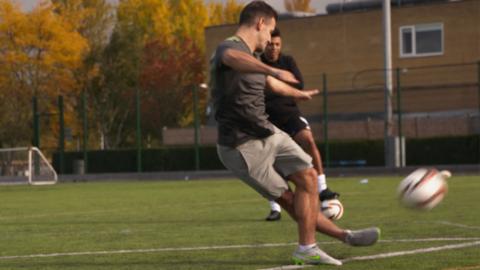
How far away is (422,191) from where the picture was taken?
29.1ft

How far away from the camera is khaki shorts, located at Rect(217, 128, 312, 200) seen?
823 cm

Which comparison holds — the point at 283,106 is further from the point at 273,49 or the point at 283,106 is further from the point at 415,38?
the point at 415,38

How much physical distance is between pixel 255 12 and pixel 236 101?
0.69 metres

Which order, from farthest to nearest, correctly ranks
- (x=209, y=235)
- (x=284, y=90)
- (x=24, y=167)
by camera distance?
1. (x=24, y=167)
2. (x=209, y=235)
3. (x=284, y=90)

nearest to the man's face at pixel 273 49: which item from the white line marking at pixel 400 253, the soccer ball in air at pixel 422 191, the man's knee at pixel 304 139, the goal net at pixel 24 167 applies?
the man's knee at pixel 304 139

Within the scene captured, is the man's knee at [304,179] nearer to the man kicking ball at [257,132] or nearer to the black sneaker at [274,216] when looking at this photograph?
the man kicking ball at [257,132]

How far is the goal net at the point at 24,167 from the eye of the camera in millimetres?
33931

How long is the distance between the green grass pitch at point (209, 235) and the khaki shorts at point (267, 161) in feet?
2.06

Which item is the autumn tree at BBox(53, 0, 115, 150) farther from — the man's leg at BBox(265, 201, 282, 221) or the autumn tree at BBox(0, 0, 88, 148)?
the man's leg at BBox(265, 201, 282, 221)

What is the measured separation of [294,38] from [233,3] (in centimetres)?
2578

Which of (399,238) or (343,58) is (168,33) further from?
(399,238)

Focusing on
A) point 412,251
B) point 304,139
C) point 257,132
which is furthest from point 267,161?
point 304,139

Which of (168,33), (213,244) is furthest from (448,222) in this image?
(168,33)

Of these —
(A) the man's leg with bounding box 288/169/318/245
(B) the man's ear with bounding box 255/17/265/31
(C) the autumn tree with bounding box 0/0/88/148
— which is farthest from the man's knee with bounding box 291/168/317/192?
(C) the autumn tree with bounding box 0/0/88/148
